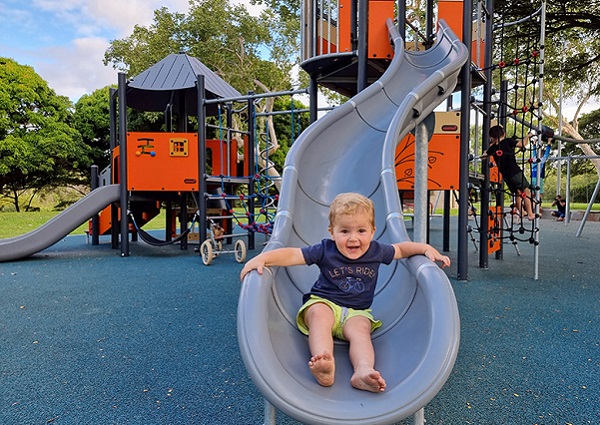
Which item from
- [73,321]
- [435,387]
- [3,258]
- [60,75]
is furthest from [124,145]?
[60,75]

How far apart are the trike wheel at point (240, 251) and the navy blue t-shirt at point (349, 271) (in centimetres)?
422

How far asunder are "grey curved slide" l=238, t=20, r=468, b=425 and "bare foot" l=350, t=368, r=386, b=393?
0.08 ft

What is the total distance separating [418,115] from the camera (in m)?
3.73

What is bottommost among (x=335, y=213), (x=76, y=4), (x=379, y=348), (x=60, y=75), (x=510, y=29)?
(x=379, y=348)

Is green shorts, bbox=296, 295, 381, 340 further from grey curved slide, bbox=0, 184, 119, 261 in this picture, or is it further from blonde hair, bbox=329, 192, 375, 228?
grey curved slide, bbox=0, 184, 119, 261

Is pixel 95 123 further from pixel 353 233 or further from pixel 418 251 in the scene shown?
pixel 418 251

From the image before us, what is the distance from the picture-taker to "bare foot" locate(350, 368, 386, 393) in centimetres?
141

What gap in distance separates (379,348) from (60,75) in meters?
20.6

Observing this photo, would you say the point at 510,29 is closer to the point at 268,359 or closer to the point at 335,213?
the point at 335,213

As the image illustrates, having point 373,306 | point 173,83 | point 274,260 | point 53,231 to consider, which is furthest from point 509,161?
point 53,231

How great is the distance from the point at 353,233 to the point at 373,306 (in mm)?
478

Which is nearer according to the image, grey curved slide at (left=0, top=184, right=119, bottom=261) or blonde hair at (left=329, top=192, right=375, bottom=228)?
blonde hair at (left=329, top=192, right=375, bottom=228)

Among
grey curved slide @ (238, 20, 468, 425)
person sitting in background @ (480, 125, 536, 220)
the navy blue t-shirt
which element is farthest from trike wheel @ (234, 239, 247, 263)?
the navy blue t-shirt

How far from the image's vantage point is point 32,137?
1616cm
